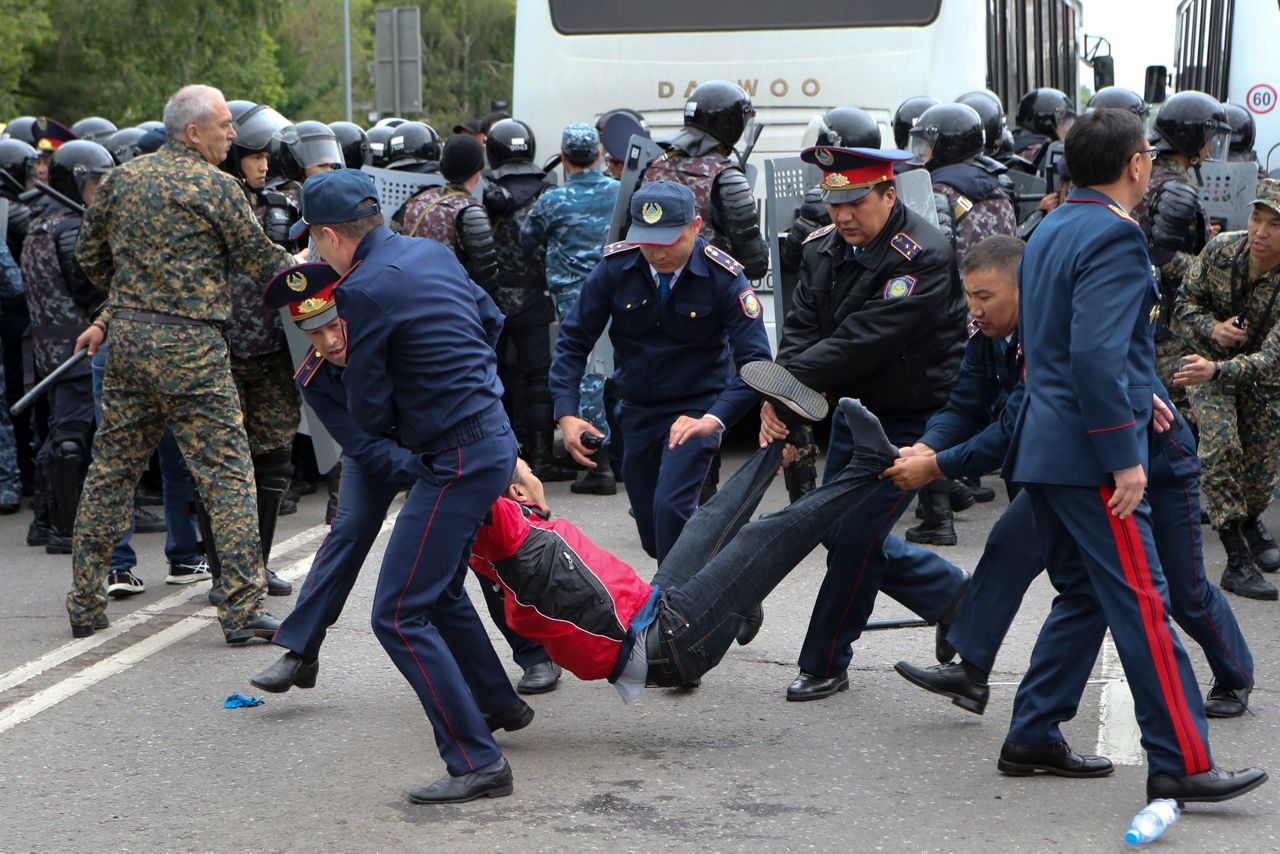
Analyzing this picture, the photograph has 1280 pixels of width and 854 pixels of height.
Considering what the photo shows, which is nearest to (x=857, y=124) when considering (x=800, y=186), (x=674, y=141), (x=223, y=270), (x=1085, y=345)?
(x=800, y=186)

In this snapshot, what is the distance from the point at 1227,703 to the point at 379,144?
328 inches

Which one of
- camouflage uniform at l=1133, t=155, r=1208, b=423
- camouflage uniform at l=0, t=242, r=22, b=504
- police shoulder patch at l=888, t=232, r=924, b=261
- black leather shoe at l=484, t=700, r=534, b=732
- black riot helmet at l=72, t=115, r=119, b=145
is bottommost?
camouflage uniform at l=0, t=242, r=22, b=504

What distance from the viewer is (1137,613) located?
13.2ft

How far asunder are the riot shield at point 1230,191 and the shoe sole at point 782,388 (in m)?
3.94

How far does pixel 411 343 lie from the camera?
437 cm

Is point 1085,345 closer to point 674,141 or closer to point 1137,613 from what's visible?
point 1137,613

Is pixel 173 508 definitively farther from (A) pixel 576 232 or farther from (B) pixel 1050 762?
(B) pixel 1050 762

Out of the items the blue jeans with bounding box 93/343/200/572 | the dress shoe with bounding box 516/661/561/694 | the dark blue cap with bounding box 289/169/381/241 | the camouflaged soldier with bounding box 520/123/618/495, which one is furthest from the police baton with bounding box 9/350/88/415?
the dark blue cap with bounding box 289/169/381/241

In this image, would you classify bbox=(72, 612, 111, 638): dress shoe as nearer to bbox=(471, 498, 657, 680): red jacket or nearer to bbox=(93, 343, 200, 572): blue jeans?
bbox=(93, 343, 200, 572): blue jeans

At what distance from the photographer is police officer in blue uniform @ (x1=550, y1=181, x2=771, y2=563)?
A: 5562mm

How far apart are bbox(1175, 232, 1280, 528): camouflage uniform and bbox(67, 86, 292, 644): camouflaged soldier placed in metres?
3.69

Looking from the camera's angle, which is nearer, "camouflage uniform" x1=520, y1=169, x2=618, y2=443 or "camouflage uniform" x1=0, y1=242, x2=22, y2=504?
"camouflage uniform" x1=0, y1=242, x2=22, y2=504

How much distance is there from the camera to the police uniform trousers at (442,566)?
436cm

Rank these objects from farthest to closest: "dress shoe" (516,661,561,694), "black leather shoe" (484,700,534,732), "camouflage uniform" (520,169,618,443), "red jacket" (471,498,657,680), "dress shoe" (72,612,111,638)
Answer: "camouflage uniform" (520,169,618,443)
"dress shoe" (72,612,111,638)
"dress shoe" (516,661,561,694)
"black leather shoe" (484,700,534,732)
"red jacket" (471,498,657,680)
